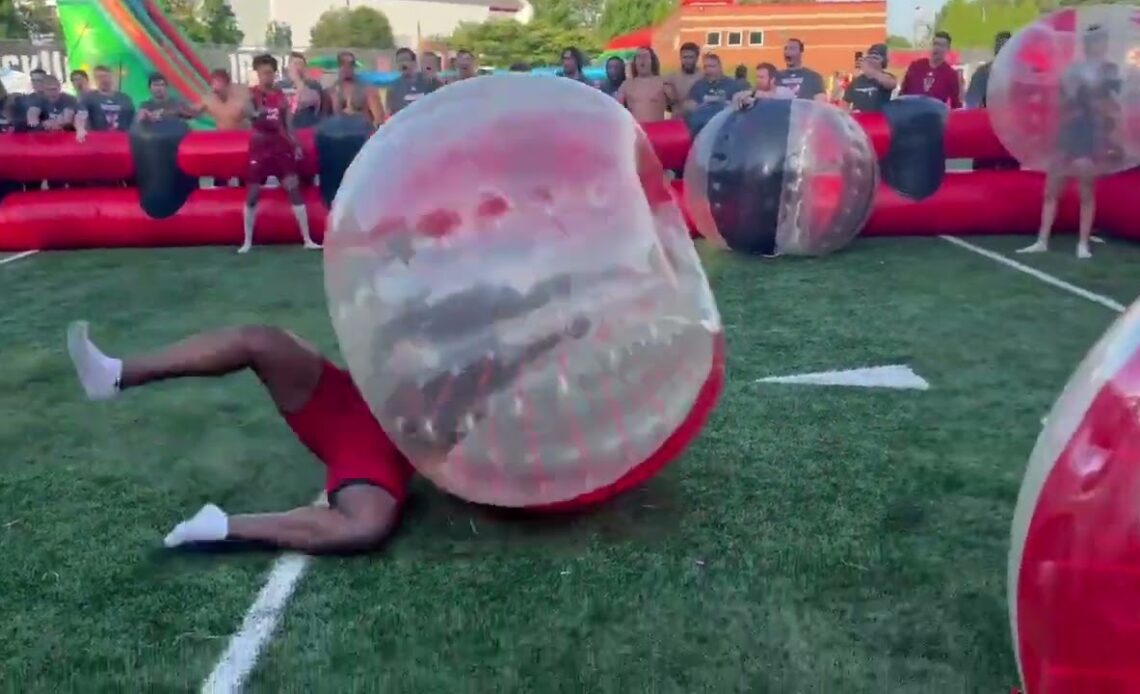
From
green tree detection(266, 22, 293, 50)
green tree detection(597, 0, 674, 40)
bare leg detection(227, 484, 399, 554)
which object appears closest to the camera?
bare leg detection(227, 484, 399, 554)

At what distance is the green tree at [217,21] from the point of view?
192ft

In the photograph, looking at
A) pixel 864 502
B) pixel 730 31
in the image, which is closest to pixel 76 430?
pixel 864 502

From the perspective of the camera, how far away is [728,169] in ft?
25.8

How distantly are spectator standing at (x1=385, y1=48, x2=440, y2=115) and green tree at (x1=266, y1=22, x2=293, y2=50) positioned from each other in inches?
2556

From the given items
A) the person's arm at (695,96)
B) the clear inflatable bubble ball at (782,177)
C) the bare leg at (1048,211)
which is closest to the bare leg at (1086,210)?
the bare leg at (1048,211)

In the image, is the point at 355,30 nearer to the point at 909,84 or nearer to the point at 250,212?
the point at 909,84

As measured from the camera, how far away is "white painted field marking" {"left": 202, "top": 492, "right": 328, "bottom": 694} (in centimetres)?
283

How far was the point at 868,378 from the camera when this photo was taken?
5230 mm

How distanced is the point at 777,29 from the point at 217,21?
101 ft

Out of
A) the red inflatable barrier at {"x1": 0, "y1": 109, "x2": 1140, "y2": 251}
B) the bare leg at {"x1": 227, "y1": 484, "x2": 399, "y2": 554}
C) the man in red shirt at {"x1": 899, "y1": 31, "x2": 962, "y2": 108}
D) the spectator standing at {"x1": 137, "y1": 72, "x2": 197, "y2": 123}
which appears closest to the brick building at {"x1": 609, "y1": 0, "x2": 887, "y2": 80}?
the man in red shirt at {"x1": 899, "y1": 31, "x2": 962, "y2": 108}

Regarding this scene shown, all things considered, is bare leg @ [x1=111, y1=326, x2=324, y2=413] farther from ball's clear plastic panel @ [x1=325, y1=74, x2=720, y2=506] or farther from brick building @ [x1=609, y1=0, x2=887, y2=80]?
brick building @ [x1=609, y1=0, x2=887, y2=80]

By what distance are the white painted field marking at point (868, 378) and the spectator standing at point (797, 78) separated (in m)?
5.83

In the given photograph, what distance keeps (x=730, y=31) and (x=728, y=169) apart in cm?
4930

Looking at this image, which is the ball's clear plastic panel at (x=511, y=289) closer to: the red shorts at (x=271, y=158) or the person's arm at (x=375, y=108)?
the red shorts at (x=271, y=158)
